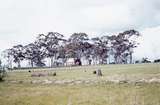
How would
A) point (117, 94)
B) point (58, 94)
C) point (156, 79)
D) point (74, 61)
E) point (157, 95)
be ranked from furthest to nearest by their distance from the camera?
point (74, 61)
point (156, 79)
point (58, 94)
point (117, 94)
point (157, 95)

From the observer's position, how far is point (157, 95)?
74.6 feet

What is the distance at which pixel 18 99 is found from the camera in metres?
26.2

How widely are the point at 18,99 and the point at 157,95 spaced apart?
11.2 m

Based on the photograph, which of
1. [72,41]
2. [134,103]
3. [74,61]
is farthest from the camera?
[72,41]

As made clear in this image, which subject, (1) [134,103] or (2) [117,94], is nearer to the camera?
(1) [134,103]

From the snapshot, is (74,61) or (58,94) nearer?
(58,94)

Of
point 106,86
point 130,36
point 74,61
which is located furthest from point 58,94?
point 130,36

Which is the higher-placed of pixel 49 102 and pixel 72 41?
pixel 72 41

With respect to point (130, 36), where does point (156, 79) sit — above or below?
below

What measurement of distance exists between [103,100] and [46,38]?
104701mm

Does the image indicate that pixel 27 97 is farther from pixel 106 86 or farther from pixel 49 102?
pixel 106 86

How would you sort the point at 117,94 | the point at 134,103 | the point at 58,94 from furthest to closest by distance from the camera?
the point at 58,94
the point at 117,94
the point at 134,103

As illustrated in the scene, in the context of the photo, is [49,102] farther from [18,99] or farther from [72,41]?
[72,41]

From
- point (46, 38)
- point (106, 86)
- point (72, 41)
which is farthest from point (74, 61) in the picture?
point (106, 86)
